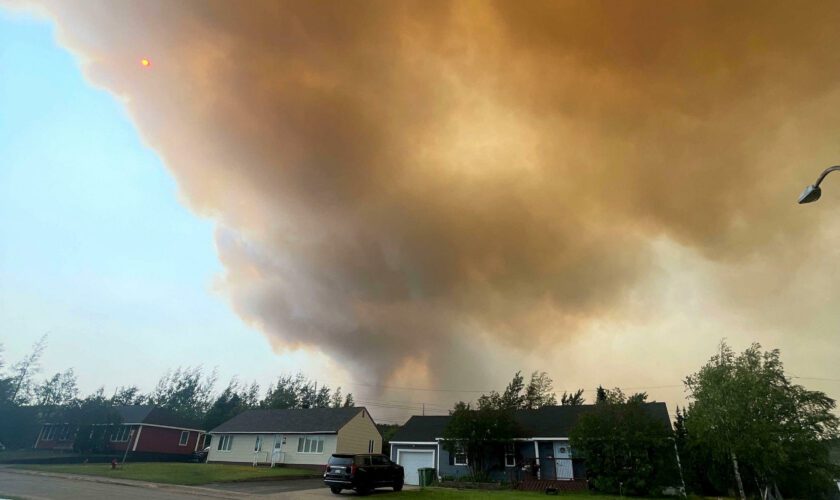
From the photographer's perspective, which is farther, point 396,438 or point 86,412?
point 86,412

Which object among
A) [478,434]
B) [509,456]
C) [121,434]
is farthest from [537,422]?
[121,434]

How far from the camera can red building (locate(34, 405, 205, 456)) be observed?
5203 centimetres

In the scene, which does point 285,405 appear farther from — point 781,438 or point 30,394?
point 781,438

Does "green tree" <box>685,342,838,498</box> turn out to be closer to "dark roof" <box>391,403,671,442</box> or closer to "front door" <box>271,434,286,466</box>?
"dark roof" <box>391,403,671,442</box>

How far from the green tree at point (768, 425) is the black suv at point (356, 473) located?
18.4m

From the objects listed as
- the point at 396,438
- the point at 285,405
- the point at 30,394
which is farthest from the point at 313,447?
the point at 30,394

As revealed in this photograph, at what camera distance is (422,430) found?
3903cm

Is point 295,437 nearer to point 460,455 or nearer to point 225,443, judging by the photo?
point 225,443

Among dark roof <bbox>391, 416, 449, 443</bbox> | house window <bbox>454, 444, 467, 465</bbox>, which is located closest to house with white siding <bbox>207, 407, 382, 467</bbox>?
dark roof <bbox>391, 416, 449, 443</bbox>

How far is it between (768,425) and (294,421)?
1577 inches

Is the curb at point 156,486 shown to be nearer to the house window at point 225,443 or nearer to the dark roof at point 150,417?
the house window at point 225,443

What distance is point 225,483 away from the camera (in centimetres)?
2412

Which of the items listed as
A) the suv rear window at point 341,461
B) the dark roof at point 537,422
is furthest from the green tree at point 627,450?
the suv rear window at point 341,461

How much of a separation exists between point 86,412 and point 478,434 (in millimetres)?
51146
